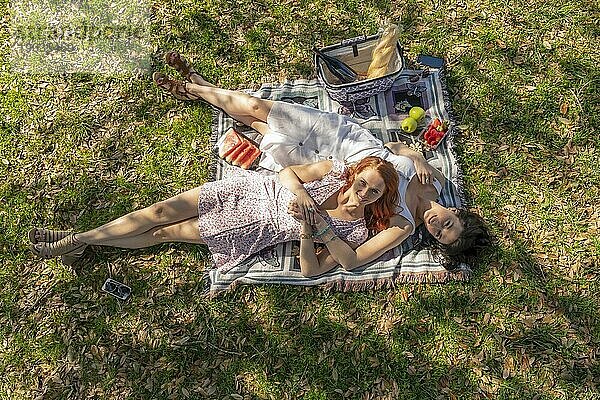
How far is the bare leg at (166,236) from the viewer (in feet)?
16.3

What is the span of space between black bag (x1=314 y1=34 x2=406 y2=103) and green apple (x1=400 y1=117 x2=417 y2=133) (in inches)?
14.9

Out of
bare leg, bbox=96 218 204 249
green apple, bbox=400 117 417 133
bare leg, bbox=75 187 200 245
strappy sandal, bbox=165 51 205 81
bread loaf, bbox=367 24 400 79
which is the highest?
bread loaf, bbox=367 24 400 79

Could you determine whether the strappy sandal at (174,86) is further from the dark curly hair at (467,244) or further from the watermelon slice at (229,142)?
the dark curly hair at (467,244)

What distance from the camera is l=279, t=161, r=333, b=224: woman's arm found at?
474cm

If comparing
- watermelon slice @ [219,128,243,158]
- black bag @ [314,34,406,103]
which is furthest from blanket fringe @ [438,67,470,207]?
watermelon slice @ [219,128,243,158]

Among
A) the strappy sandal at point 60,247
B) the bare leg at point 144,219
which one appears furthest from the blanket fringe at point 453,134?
the strappy sandal at point 60,247

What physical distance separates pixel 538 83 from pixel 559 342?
2.67 m

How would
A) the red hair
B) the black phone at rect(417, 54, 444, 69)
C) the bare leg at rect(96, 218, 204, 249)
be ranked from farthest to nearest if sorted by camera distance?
the black phone at rect(417, 54, 444, 69) → the bare leg at rect(96, 218, 204, 249) → the red hair

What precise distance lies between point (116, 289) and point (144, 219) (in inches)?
24.8

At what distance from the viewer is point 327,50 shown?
569 cm

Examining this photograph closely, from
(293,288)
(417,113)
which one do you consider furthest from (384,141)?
(293,288)

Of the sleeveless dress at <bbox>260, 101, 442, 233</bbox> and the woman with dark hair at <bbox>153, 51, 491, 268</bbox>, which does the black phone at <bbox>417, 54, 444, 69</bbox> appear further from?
the sleeveless dress at <bbox>260, 101, 442, 233</bbox>

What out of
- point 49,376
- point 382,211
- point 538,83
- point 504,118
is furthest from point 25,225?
point 538,83

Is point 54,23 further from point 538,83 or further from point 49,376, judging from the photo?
point 538,83
